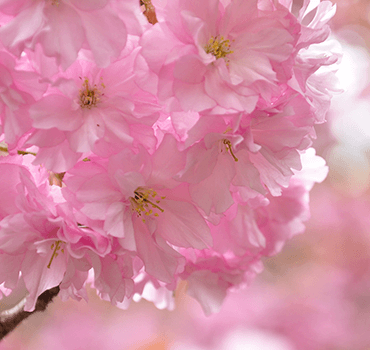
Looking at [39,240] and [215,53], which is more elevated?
[215,53]

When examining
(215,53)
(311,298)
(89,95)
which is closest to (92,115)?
(89,95)

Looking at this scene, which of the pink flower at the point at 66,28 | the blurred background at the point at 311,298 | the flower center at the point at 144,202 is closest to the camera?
the pink flower at the point at 66,28

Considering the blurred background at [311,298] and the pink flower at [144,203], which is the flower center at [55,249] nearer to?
the pink flower at [144,203]

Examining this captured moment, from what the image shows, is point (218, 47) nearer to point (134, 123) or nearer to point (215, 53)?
point (215, 53)

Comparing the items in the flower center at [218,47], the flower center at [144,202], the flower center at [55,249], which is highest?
the flower center at [218,47]

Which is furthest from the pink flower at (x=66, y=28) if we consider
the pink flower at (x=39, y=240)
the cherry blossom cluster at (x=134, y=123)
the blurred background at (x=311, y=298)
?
the blurred background at (x=311, y=298)

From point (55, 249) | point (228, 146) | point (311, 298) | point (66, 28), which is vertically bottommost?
point (311, 298)

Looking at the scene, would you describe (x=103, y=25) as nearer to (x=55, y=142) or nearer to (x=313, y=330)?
(x=55, y=142)
